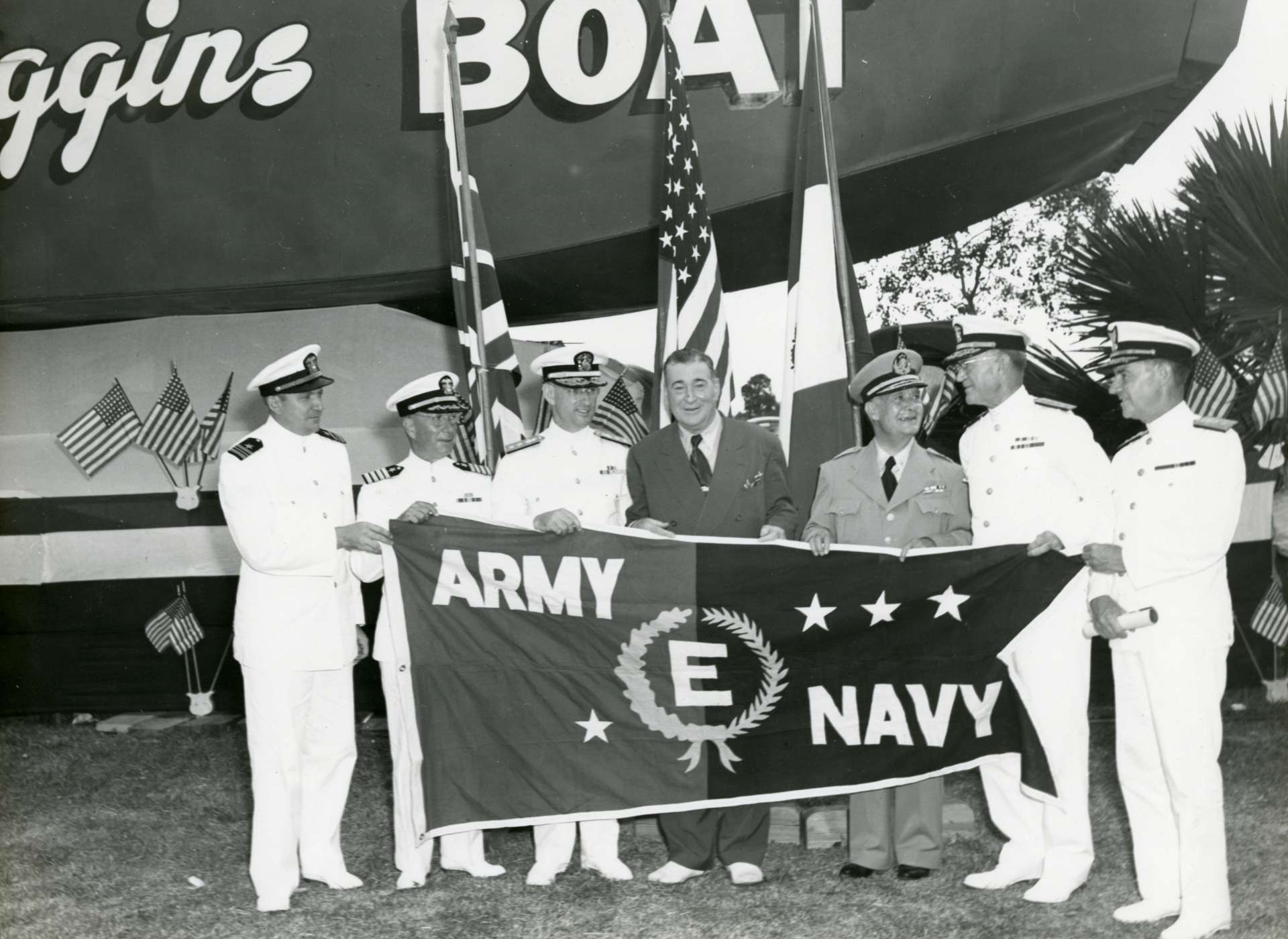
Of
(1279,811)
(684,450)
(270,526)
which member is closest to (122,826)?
(270,526)

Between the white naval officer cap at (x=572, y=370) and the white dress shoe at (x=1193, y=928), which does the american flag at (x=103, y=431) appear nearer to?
the white naval officer cap at (x=572, y=370)

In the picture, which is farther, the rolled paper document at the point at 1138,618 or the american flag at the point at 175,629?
the american flag at the point at 175,629

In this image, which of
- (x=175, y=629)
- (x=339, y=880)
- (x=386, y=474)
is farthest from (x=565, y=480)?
(x=175, y=629)

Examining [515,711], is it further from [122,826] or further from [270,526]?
[122,826]

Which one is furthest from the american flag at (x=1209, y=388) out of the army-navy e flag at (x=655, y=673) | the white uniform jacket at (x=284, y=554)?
the white uniform jacket at (x=284, y=554)

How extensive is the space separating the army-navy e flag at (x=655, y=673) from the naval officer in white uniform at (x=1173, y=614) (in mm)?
566

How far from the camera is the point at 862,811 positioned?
186 inches

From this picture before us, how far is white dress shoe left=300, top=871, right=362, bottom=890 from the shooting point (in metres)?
4.77

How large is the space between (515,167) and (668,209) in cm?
210

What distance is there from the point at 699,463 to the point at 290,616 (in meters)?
1.65

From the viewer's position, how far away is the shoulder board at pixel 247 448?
15.0 feet

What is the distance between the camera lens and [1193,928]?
395cm

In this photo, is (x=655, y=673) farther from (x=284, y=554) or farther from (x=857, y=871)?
(x=284, y=554)

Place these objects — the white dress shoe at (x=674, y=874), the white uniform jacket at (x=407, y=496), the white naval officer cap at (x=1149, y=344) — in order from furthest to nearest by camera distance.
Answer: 1. the white uniform jacket at (x=407, y=496)
2. the white dress shoe at (x=674, y=874)
3. the white naval officer cap at (x=1149, y=344)
